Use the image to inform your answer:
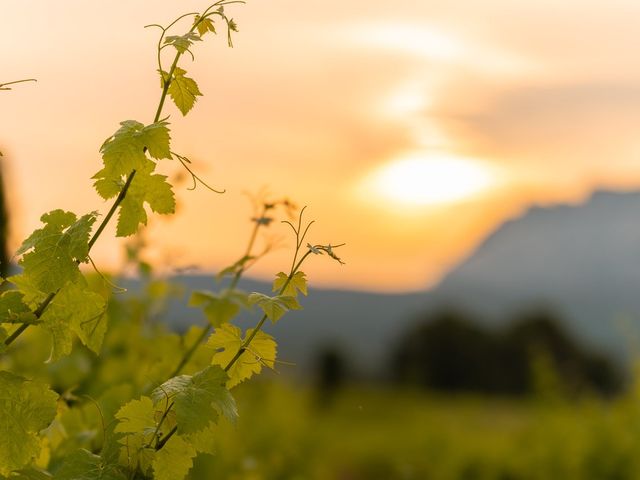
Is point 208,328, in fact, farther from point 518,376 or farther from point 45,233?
point 518,376

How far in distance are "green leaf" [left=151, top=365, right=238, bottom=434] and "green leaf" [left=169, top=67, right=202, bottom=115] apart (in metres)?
0.45

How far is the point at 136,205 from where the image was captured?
1.59m

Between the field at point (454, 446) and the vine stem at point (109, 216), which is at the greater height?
the vine stem at point (109, 216)

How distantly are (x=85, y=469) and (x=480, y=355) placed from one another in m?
23.7

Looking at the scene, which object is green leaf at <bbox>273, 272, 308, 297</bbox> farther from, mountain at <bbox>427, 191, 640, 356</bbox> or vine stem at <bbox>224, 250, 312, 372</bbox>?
mountain at <bbox>427, 191, 640, 356</bbox>

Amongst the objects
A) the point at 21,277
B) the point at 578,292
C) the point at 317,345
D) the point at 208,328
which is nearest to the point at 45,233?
the point at 21,277

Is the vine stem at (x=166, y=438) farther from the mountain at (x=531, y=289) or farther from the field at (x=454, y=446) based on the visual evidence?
the mountain at (x=531, y=289)

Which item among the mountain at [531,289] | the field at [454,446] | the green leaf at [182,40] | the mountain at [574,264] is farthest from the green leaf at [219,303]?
the mountain at [574,264]

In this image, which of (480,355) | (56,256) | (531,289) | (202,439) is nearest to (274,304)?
(202,439)

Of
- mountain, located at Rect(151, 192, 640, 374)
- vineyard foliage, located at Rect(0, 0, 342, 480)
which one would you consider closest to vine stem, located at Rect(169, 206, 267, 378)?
vineyard foliage, located at Rect(0, 0, 342, 480)

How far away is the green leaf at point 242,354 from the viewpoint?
1590 millimetres

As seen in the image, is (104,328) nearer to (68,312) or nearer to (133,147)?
(68,312)

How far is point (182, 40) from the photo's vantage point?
5.08 ft

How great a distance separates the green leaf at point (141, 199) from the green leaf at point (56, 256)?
0.18 ft
